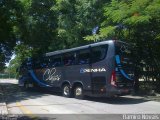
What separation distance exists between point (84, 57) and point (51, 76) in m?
3.98

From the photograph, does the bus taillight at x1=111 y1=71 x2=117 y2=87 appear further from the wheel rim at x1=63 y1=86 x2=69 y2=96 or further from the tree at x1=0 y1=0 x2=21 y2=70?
the tree at x1=0 y1=0 x2=21 y2=70

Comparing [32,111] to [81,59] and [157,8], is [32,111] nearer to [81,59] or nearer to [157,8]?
[81,59]

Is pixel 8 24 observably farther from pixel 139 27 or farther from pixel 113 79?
pixel 113 79

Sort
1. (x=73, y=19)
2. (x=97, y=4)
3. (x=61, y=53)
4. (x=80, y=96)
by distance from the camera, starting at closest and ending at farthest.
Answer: (x=80, y=96)
(x=61, y=53)
(x=97, y=4)
(x=73, y=19)

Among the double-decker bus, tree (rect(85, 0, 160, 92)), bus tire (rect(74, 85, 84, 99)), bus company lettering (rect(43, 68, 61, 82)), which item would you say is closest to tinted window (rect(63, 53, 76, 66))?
the double-decker bus

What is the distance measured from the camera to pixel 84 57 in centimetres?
1830

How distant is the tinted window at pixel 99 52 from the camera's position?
55.0 ft

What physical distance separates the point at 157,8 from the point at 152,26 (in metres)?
2.42

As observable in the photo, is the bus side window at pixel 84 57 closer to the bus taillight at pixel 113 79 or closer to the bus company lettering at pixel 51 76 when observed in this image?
the bus taillight at pixel 113 79

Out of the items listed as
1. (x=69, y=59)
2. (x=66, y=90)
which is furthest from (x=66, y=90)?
(x=69, y=59)

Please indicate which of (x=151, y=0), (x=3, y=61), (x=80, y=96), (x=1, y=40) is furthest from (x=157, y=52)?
(x=3, y=61)

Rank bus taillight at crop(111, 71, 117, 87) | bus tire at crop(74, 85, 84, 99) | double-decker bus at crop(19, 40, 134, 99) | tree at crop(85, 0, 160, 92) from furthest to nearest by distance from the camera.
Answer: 1. bus tire at crop(74, 85, 84, 99)
2. tree at crop(85, 0, 160, 92)
3. double-decker bus at crop(19, 40, 134, 99)
4. bus taillight at crop(111, 71, 117, 87)

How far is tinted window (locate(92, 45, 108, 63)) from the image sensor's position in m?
16.8

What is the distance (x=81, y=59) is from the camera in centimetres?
1856
